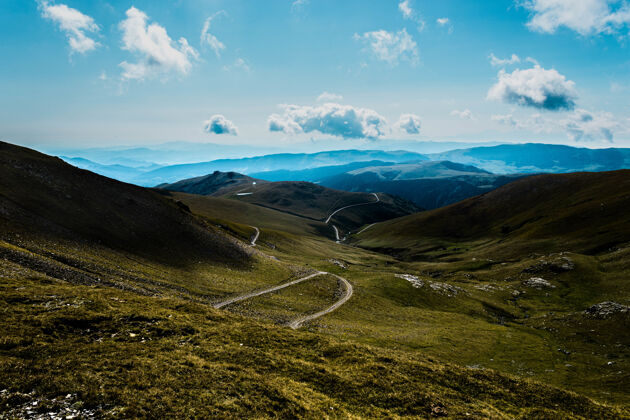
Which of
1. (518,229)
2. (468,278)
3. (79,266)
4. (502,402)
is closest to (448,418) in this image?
(502,402)

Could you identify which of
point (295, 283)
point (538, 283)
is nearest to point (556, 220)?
point (538, 283)

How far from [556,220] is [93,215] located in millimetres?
174385

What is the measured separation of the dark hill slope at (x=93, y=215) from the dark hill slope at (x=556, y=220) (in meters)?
123

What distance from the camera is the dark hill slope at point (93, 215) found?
5434 centimetres

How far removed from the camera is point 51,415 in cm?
1480

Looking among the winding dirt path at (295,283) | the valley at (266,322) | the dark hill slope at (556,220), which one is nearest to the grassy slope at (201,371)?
the valley at (266,322)

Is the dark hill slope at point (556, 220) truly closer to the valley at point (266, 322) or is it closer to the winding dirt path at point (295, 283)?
the valley at point (266, 322)

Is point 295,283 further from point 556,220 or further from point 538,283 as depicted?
point 556,220

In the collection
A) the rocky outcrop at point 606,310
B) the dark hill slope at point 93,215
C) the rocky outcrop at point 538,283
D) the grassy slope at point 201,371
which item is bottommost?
the rocky outcrop at point 538,283

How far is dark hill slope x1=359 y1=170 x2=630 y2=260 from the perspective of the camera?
114438mm

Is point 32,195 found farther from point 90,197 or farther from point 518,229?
point 518,229

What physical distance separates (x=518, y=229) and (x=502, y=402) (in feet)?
519

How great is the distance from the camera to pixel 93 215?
2633 inches

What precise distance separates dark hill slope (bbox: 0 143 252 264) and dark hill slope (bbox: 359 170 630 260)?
123 m
